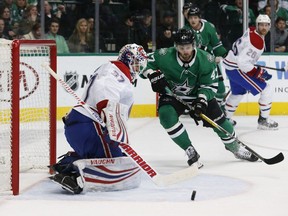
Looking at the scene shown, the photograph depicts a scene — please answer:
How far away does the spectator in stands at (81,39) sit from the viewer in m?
8.30

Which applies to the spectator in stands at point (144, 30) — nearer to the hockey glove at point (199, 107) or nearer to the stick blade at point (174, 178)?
the hockey glove at point (199, 107)

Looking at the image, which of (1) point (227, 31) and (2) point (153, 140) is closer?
(2) point (153, 140)

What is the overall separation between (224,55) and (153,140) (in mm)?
1352

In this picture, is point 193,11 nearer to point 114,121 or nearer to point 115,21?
point 115,21

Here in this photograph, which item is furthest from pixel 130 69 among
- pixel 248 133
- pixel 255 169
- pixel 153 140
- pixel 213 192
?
pixel 248 133

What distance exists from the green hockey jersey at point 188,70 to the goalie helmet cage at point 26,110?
63 centimetres

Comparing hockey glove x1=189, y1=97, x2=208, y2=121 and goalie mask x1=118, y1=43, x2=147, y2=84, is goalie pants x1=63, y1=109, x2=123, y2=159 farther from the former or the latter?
hockey glove x1=189, y1=97, x2=208, y2=121

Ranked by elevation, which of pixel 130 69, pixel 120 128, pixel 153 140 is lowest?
pixel 153 140

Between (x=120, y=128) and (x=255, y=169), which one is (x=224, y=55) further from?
(x=120, y=128)


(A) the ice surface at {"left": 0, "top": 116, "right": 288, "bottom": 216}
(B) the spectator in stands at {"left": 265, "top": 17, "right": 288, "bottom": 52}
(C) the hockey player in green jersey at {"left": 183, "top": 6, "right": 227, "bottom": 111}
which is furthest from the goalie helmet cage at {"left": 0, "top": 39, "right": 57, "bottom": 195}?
(B) the spectator in stands at {"left": 265, "top": 17, "right": 288, "bottom": 52}

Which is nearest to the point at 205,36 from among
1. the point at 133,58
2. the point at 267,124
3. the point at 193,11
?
the point at 193,11

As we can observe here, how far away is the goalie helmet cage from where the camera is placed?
389 cm

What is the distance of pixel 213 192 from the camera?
13.1ft

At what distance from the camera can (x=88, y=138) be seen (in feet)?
13.1
